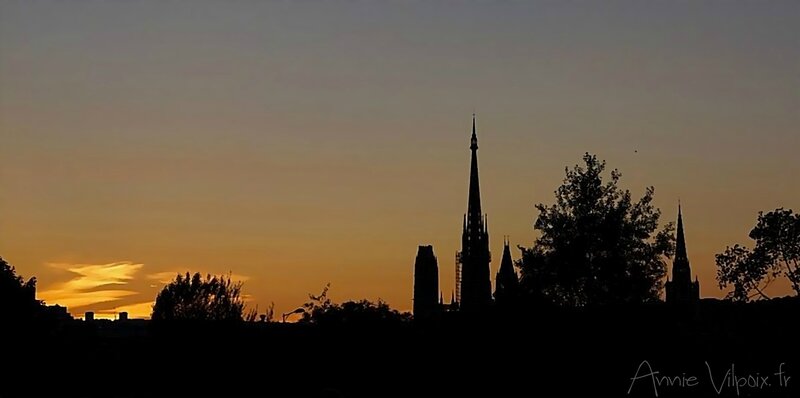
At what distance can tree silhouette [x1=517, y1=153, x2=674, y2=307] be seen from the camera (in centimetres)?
6781

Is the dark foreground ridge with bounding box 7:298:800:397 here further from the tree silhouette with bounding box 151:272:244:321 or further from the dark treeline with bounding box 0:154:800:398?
the tree silhouette with bounding box 151:272:244:321

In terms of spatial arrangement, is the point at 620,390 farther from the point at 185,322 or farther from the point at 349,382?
the point at 185,322

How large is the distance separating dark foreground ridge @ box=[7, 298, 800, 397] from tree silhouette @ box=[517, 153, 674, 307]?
8576 millimetres

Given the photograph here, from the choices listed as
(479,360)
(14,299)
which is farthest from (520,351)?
(14,299)

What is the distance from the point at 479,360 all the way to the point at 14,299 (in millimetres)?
42167

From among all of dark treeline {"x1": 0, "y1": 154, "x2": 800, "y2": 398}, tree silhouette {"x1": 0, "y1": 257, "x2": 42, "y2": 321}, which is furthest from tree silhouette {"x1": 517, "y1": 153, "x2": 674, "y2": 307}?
tree silhouette {"x1": 0, "y1": 257, "x2": 42, "y2": 321}

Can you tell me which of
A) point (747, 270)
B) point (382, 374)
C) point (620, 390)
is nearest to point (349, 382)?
point (382, 374)

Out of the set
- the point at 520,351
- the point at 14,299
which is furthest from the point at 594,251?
the point at 14,299

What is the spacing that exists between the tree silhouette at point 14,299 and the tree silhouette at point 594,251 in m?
32.8

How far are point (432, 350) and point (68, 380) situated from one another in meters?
14.8

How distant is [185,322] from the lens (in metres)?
62.7

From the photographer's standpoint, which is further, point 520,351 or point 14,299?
point 14,299

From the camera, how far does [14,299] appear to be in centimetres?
8538

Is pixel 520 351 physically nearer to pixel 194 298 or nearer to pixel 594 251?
pixel 594 251
